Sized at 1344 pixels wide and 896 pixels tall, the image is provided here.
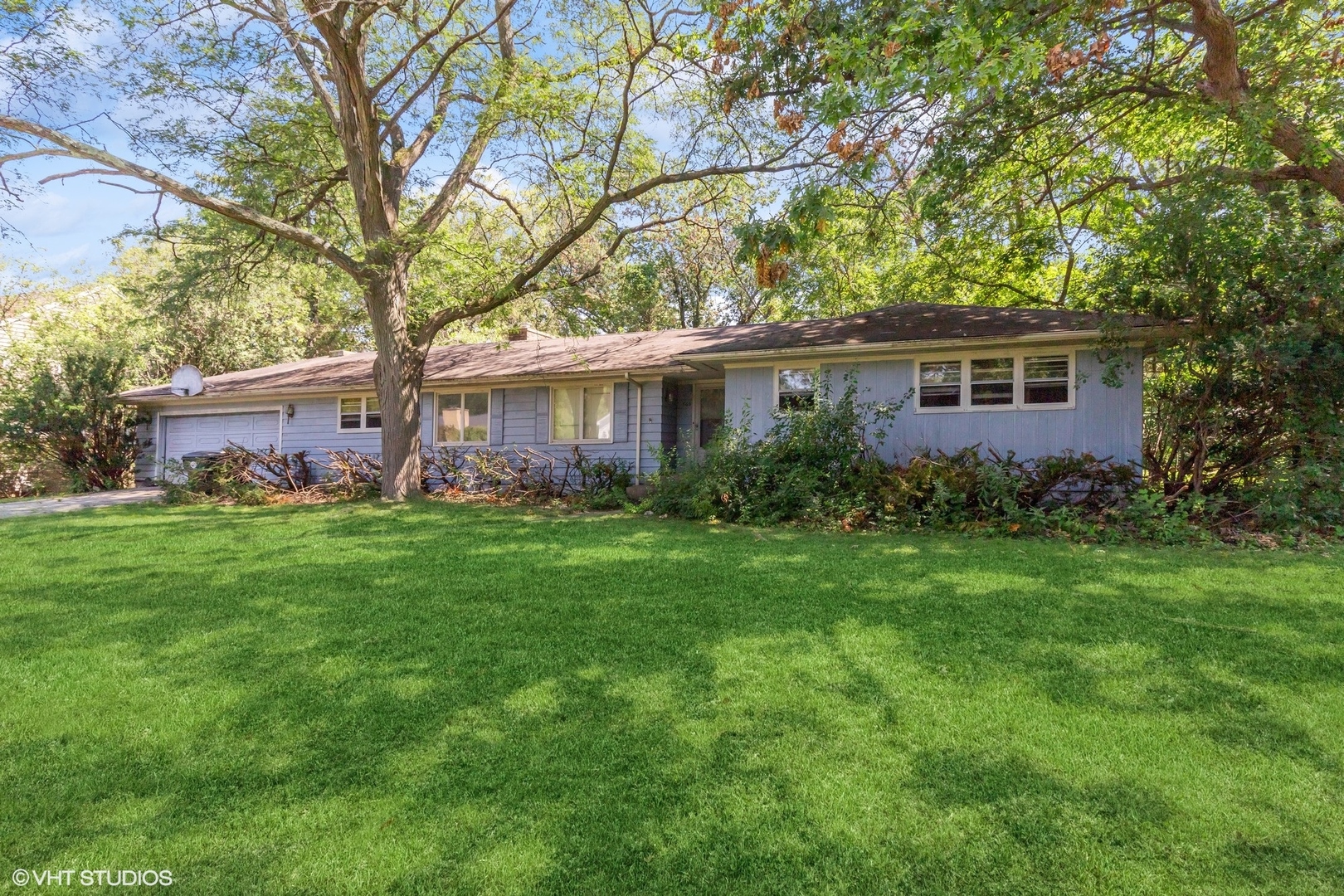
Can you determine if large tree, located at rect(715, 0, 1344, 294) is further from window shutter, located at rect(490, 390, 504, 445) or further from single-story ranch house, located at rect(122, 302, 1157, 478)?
window shutter, located at rect(490, 390, 504, 445)

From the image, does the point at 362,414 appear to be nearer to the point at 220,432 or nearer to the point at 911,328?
the point at 220,432

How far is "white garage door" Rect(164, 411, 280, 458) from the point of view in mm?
18219

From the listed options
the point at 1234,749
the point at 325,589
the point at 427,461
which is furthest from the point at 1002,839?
the point at 427,461

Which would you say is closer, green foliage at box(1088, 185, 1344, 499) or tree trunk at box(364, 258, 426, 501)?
green foliage at box(1088, 185, 1344, 499)

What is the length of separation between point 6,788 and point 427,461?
41.5ft

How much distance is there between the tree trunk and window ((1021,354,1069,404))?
10.7 meters

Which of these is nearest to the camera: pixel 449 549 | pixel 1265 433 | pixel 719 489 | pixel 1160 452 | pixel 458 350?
pixel 449 549

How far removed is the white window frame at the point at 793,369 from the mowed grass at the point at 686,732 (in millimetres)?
6416

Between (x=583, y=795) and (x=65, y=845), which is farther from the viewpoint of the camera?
(x=583, y=795)

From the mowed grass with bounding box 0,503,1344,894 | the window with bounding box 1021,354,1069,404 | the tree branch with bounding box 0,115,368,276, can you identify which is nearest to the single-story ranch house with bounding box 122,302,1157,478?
the window with bounding box 1021,354,1069,404

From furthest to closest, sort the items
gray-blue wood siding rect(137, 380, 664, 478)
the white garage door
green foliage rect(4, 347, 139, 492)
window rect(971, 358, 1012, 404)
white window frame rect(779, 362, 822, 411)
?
the white garage door → green foliage rect(4, 347, 139, 492) → gray-blue wood siding rect(137, 380, 664, 478) → white window frame rect(779, 362, 822, 411) → window rect(971, 358, 1012, 404)

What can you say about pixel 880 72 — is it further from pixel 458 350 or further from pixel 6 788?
pixel 458 350

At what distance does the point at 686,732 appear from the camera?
3.26m

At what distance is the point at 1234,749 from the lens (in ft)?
10.1
